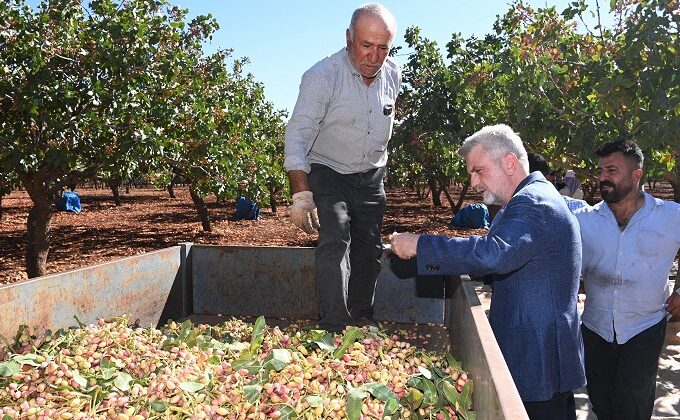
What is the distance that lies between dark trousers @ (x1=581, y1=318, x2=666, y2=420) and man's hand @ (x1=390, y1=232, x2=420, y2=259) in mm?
1789

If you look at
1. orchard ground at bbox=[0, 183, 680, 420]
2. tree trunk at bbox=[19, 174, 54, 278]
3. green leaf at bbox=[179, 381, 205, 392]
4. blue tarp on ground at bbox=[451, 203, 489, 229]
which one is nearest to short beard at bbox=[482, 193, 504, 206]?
green leaf at bbox=[179, 381, 205, 392]

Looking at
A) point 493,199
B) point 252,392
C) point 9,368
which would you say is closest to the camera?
point 252,392

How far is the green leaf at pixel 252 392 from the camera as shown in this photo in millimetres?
2154

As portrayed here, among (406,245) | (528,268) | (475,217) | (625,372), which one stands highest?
(406,245)

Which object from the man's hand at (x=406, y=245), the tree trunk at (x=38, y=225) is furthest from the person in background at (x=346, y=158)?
the tree trunk at (x=38, y=225)

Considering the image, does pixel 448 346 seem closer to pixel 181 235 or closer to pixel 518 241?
pixel 518 241

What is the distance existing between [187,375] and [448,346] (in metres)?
1.67

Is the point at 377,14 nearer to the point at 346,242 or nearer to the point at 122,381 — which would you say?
the point at 346,242

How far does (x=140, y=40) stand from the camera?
8.38m

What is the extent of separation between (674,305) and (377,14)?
100 inches

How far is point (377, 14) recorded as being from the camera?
10.6ft

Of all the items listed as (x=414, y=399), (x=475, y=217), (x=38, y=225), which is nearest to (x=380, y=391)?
(x=414, y=399)

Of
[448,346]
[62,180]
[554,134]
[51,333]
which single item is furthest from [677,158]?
[62,180]

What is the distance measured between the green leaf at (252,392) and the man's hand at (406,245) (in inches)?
34.2
